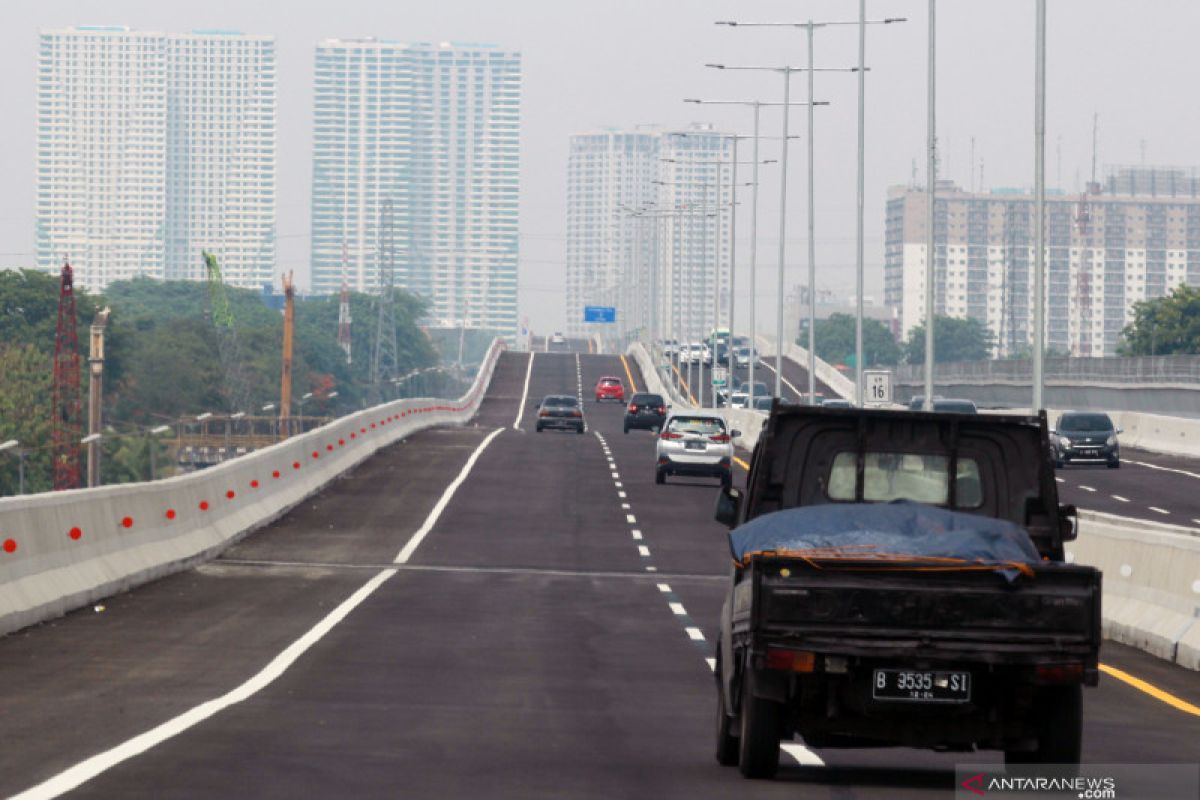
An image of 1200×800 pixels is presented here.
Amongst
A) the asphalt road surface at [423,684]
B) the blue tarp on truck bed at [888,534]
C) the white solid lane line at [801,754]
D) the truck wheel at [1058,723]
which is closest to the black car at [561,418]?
the asphalt road surface at [423,684]

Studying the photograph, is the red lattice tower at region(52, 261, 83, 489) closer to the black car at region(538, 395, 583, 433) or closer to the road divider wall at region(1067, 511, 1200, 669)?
the black car at region(538, 395, 583, 433)

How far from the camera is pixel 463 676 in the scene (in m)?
17.4

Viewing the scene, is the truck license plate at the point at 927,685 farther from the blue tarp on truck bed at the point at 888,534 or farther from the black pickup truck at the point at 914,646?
the blue tarp on truck bed at the point at 888,534

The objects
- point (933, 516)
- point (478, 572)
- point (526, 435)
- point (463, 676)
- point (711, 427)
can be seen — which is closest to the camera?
point (933, 516)

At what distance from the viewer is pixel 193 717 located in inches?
555

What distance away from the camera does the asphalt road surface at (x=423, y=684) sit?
11.7 metres

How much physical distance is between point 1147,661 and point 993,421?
26.9ft

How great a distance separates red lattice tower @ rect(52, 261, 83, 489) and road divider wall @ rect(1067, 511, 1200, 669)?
105 m

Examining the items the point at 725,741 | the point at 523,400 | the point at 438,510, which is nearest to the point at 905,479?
the point at 725,741

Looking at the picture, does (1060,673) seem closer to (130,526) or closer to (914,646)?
(914,646)

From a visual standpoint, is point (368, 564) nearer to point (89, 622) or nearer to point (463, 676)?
point (89, 622)

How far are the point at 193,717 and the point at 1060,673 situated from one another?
5448 millimetres

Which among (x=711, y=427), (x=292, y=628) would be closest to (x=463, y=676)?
(x=292, y=628)

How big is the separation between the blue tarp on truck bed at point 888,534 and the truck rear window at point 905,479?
0.97ft
